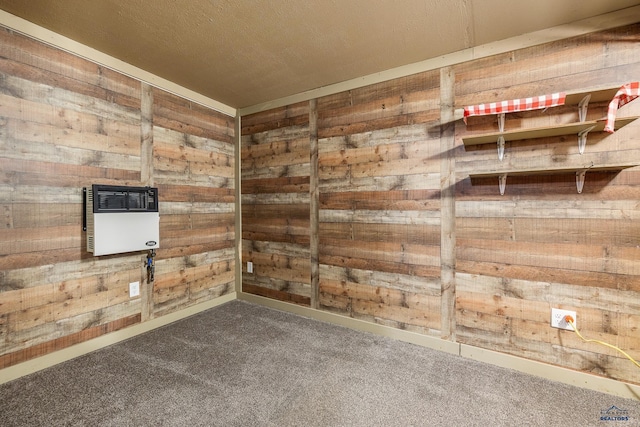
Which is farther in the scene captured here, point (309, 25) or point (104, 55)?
point (104, 55)

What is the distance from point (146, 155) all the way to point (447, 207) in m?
2.63

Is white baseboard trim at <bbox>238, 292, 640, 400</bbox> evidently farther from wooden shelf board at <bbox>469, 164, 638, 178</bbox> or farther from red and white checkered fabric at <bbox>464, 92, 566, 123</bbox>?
red and white checkered fabric at <bbox>464, 92, 566, 123</bbox>

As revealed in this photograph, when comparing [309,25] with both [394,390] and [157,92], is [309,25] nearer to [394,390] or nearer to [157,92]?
[157,92]

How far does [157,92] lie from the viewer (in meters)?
2.60

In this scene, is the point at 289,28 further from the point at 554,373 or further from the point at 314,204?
the point at 554,373

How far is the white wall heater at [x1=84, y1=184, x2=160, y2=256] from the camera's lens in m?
2.07

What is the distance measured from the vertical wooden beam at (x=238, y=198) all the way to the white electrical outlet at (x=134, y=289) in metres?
1.11

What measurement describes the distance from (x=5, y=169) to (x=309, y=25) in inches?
84.6

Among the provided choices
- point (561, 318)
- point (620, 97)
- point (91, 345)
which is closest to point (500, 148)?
point (620, 97)

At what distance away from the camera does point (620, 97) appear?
1588 mm

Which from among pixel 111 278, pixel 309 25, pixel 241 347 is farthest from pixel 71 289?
pixel 309 25

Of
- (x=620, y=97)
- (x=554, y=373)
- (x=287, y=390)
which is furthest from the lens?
(x=554, y=373)

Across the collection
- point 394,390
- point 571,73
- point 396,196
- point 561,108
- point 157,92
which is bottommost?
point 394,390

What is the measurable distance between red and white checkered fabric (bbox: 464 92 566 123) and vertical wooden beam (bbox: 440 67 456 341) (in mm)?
250
